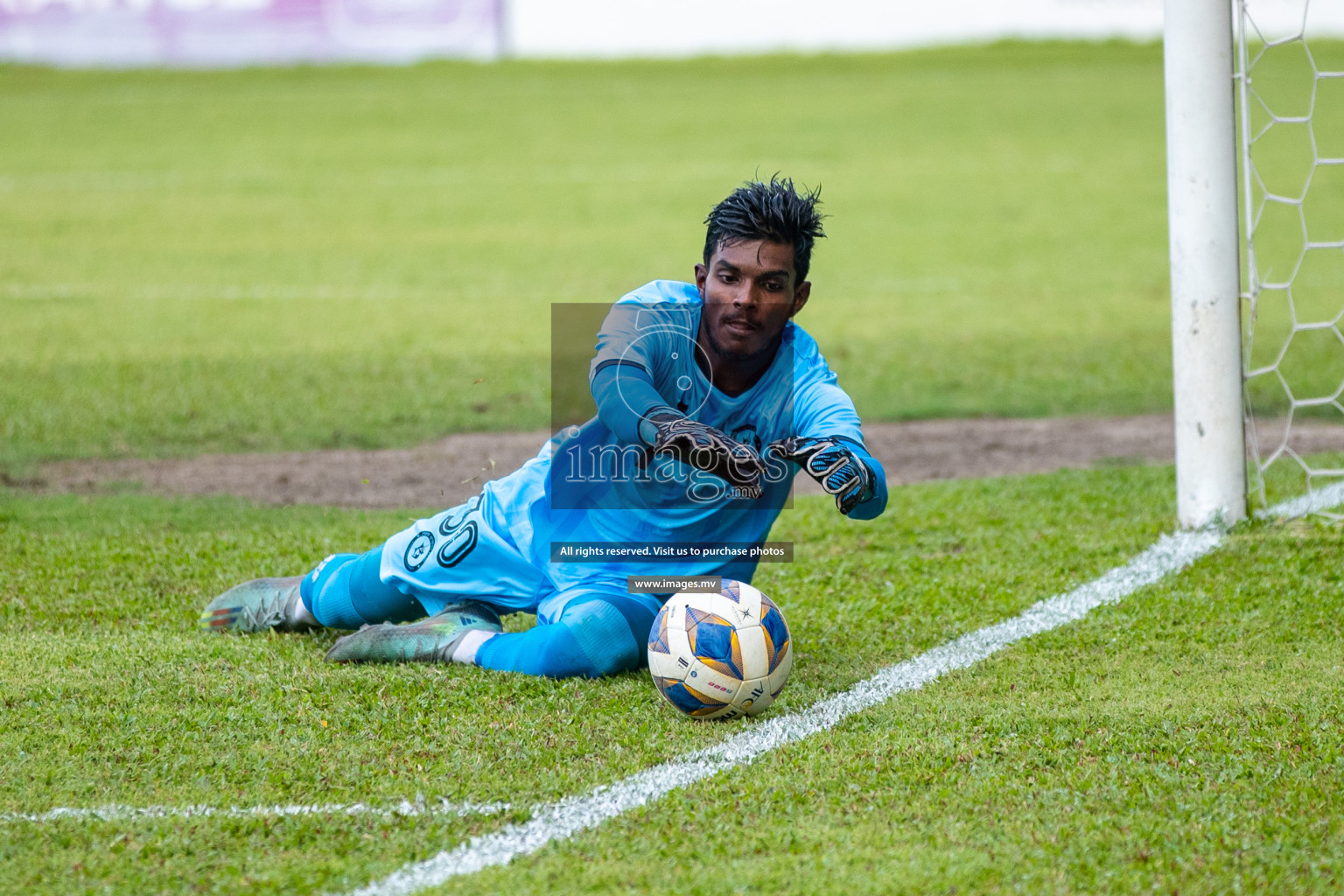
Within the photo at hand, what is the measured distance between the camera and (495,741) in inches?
130

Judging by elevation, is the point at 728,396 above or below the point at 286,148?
below

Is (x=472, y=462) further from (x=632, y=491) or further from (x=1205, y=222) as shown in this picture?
(x=1205, y=222)

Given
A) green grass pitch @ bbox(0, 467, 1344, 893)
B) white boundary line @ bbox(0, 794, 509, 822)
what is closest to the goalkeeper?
green grass pitch @ bbox(0, 467, 1344, 893)

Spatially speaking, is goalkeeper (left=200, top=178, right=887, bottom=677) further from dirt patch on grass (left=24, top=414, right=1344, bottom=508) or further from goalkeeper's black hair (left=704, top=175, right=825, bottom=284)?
dirt patch on grass (left=24, top=414, right=1344, bottom=508)

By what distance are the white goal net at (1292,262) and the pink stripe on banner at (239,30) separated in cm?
1145

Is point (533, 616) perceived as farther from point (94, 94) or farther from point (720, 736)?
point (94, 94)

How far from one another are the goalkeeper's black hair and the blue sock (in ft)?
4.47

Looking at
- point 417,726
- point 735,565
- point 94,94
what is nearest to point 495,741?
point 417,726

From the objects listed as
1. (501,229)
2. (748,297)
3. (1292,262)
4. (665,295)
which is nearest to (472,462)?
(665,295)

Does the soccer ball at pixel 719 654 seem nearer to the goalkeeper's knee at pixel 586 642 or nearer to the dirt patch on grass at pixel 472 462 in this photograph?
the goalkeeper's knee at pixel 586 642

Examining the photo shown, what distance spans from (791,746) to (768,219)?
1.36 m

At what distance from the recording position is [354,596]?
409cm

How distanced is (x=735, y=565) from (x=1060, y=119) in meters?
17.5

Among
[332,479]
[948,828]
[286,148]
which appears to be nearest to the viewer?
[948,828]
